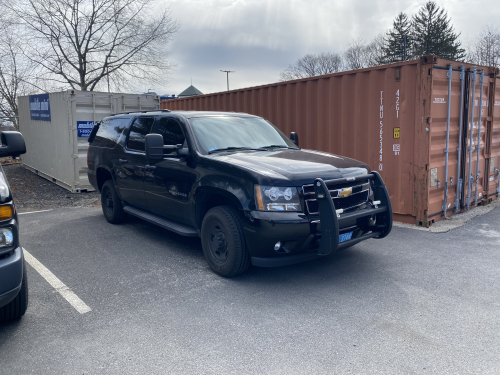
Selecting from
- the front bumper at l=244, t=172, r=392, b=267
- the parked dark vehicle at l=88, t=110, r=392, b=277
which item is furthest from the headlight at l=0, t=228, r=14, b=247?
the front bumper at l=244, t=172, r=392, b=267

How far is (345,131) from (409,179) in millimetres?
1573

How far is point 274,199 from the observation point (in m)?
4.27

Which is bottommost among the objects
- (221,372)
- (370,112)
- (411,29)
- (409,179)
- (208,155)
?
(221,372)

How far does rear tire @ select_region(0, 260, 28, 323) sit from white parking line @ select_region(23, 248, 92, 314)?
1.60 ft

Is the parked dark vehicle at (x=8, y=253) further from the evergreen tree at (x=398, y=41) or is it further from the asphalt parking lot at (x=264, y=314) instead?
the evergreen tree at (x=398, y=41)

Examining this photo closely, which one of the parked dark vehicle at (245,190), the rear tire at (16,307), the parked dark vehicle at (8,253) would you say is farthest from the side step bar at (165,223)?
the parked dark vehicle at (8,253)

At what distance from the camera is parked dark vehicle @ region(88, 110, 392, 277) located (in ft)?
14.0

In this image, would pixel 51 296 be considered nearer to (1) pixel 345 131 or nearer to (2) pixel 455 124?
(1) pixel 345 131

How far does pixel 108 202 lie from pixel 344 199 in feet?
14.9

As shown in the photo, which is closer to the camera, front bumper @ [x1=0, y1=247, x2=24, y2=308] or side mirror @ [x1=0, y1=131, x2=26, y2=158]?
front bumper @ [x1=0, y1=247, x2=24, y2=308]

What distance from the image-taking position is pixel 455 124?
7504 mm

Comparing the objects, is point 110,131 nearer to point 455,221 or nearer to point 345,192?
point 345,192

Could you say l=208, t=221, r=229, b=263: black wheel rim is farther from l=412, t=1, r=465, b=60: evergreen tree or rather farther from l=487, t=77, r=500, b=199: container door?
l=412, t=1, r=465, b=60: evergreen tree

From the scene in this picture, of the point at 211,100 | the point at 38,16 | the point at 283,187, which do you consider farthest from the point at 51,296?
the point at 38,16
